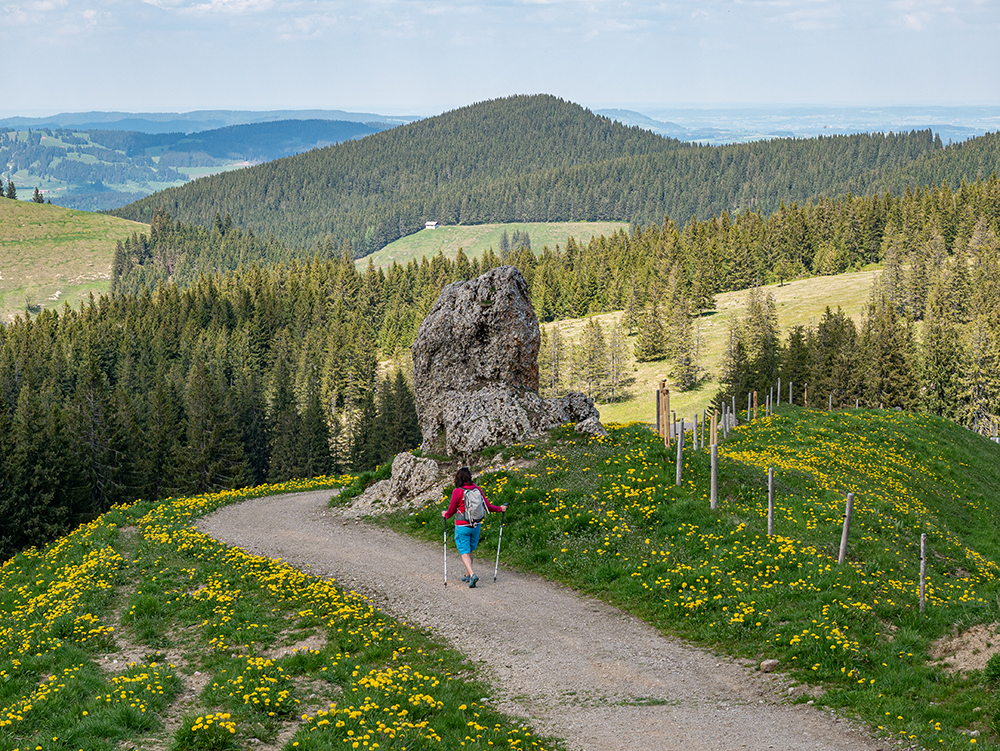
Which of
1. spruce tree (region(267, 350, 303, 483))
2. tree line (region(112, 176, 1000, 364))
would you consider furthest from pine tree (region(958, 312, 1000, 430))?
spruce tree (region(267, 350, 303, 483))

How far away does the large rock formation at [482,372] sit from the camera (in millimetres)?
31422

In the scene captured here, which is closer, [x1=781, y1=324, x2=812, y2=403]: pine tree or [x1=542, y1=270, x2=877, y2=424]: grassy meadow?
[x1=781, y1=324, x2=812, y2=403]: pine tree

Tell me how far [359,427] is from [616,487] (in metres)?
82.0

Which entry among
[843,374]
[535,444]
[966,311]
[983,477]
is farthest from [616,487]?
[966,311]

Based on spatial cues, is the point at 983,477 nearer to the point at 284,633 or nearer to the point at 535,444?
the point at 535,444

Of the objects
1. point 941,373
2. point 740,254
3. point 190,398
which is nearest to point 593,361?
point 941,373

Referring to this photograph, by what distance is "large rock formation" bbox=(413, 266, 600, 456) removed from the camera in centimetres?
3142

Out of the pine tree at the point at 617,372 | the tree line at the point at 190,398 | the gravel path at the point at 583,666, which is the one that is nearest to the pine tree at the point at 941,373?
the pine tree at the point at 617,372

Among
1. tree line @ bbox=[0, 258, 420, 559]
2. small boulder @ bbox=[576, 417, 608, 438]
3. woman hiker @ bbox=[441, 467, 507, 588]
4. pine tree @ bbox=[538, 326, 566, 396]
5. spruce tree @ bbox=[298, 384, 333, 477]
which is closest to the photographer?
woman hiker @ bbox=[441, 467, 507, 588]

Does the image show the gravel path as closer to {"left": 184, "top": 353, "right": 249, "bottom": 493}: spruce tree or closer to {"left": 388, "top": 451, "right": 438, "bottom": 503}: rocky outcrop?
{"left": 388, "top": 451, "right": 438, "bottom": 503}: rocky outcrop

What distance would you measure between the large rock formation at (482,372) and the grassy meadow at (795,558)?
228cm

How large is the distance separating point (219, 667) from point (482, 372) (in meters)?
20.6

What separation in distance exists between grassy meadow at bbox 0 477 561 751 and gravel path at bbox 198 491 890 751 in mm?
793

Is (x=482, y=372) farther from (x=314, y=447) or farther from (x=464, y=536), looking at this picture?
(x=314, y=447)
